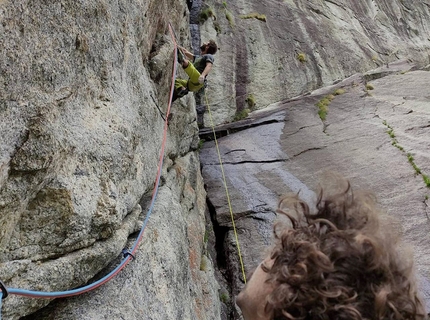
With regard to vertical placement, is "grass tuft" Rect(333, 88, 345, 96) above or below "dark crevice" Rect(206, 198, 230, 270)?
below

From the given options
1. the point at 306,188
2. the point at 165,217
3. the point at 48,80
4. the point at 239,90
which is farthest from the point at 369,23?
the point at 48,80

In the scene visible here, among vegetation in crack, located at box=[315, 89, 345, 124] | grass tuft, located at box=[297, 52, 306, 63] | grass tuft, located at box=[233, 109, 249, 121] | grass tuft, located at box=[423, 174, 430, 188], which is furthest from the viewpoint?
grass tuft, located at box=[297, 52, 306, 63]

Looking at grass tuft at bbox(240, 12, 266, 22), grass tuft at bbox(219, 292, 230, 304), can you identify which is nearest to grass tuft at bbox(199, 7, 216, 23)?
grass tuft at bbox(240, 12, 266, 22)

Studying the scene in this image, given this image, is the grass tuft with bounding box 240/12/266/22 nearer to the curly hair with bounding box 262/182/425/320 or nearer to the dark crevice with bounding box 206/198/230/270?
the dark crevice with bounding box 206/198/230/270

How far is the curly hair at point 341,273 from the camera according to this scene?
1.65 metres

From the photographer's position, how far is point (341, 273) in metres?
1.72

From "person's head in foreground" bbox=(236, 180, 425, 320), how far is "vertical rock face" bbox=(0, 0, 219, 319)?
2297mm

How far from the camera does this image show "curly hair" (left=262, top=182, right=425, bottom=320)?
5.42ft

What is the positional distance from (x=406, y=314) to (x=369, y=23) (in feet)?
86.0

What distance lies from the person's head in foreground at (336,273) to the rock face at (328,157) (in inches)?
246

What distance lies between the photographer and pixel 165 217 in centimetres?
623

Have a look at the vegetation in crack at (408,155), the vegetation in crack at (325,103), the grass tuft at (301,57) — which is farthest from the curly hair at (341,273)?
the grass tuft at (301,57)

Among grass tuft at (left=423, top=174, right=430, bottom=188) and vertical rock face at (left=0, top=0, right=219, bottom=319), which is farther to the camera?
grass tuft at (left=423, top=174, right=430, bottom=188)

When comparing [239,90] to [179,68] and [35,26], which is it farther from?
[35,26]
